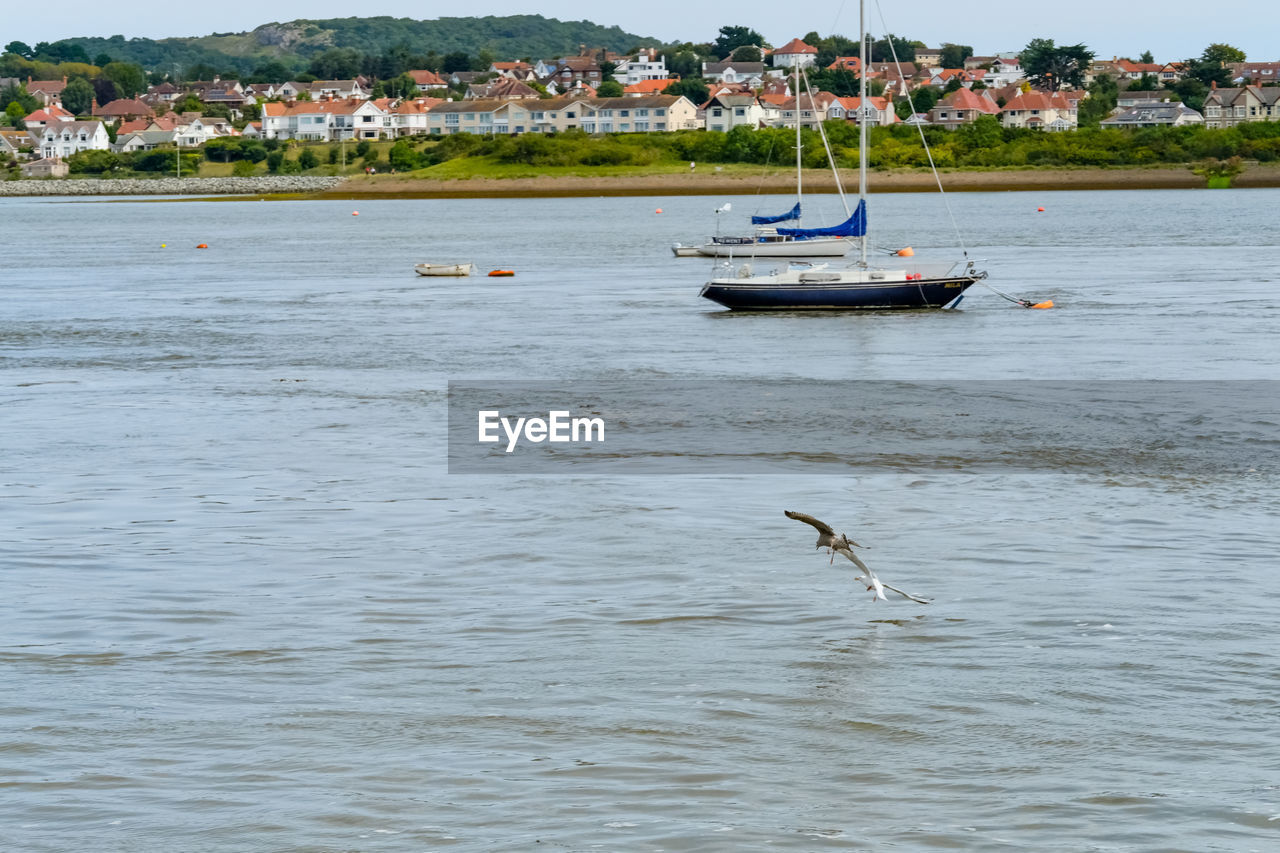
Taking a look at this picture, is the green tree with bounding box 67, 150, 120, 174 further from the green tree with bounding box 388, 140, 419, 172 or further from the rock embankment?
the green tree with bounding box 388, 140, 419, 172

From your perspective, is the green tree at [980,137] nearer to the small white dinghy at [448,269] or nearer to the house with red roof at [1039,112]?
the house with red roof at [1039,112]

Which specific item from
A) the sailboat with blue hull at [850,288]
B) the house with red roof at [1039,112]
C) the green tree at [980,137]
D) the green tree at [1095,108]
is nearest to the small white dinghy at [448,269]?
the sailboat with blue hull at [850,288]

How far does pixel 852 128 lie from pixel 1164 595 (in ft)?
500

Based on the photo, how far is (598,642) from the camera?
35.7ft

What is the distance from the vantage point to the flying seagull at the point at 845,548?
9.10m

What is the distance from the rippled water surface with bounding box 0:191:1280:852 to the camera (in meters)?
7.84

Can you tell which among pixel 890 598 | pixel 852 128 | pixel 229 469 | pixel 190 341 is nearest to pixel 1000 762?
pixel 890 598

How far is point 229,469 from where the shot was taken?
60.5 feet

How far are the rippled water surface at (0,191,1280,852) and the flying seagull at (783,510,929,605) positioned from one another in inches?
9.6

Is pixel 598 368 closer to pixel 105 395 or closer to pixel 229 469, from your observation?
pixel 105 395

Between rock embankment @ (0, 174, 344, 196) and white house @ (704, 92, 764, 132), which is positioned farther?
white house @ (704, 92, 764, 132)

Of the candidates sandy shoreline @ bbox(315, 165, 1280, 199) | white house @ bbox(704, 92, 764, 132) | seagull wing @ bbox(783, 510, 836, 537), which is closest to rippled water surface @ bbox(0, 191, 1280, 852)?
seagull wing @ bbox(783, 510, 836, 537)

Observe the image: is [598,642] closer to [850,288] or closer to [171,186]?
[850,288]

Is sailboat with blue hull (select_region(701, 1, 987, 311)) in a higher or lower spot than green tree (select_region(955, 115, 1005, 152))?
lower
